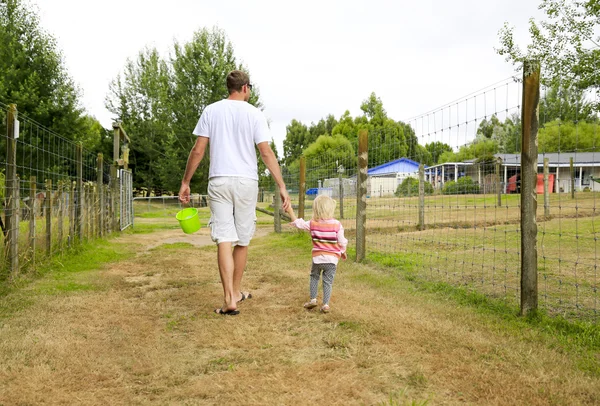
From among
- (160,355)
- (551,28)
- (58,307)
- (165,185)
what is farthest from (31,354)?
→ (165,185)

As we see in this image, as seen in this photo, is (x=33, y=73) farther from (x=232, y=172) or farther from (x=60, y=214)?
(x=232, y=172)

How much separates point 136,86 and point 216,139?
38.2 metres

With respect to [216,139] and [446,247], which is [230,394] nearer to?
[216,139]

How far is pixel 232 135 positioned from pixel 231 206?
630mm

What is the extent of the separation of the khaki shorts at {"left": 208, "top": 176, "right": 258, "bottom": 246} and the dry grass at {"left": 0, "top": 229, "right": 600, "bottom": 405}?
2.28 ft

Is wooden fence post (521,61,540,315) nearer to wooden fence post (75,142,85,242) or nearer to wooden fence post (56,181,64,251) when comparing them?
wooden fence post (56,181,64,251)

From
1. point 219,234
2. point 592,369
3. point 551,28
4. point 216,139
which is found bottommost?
point 592,369

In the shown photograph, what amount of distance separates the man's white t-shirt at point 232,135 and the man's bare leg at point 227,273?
2.17 ft

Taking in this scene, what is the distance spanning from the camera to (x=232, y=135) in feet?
14.9

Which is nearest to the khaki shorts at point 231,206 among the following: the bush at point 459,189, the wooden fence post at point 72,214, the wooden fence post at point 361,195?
the wooden fence post at point 361,195

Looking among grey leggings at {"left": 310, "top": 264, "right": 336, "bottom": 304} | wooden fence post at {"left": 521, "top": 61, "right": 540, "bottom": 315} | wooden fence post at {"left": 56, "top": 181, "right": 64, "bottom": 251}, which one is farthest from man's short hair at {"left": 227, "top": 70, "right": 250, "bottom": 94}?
wooden fence post at {"left": 56, "top": 181, "right": 64, "bottom": 251}

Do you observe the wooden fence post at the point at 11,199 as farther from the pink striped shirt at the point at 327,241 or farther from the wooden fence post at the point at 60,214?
the pink striped shirt at the point at 327,241

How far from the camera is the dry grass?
8.83 feet

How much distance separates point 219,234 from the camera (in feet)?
14.7
